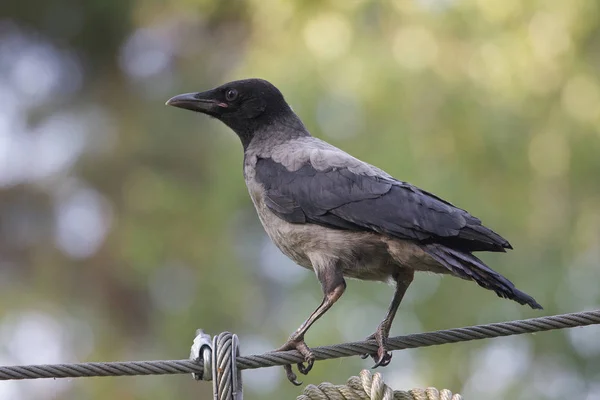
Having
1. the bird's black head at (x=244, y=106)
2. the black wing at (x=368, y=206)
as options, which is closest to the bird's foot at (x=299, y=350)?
the black wing at (x=368, y=206)

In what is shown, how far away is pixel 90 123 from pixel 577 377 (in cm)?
748

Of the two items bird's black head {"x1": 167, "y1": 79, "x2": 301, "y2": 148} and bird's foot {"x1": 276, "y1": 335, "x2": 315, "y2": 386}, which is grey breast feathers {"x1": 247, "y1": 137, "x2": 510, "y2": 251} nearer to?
bird's black head {"x1": 167, "y1": 79, "x2": 301, "y2": 148}

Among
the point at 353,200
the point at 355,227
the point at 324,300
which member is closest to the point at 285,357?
the point at 324,300

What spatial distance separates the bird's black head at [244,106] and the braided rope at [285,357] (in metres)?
1.86

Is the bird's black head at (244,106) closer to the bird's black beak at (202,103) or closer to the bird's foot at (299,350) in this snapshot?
the bird's black beak at (202,103)

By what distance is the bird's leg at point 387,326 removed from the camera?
4.36m

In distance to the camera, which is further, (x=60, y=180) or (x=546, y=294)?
(x=60, y=180)

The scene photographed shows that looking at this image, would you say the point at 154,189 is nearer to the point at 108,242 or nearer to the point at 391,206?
the point at 108,242

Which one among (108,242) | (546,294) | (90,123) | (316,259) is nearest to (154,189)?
(108,242)

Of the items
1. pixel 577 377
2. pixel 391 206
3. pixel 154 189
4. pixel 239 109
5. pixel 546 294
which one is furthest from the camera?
pixel 154 189

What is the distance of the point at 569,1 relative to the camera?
29.1ft

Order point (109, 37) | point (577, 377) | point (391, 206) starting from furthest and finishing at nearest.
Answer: point (109, 37)
point (577, 377)
point (391, 206)

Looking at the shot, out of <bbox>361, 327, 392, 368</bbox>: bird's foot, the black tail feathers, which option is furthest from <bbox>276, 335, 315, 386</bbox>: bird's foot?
the black tail feathers

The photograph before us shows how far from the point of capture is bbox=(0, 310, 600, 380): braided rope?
342 centimetres
